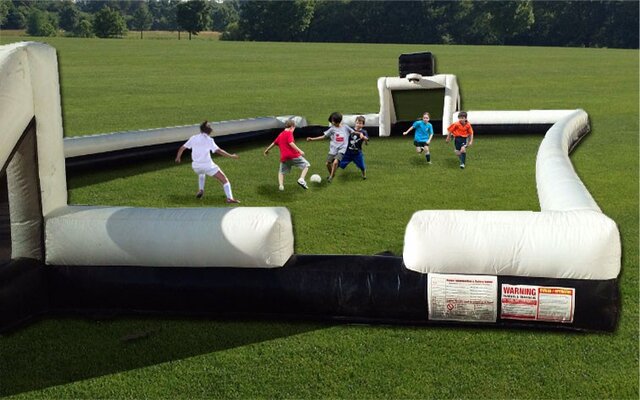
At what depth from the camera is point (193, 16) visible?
112 m

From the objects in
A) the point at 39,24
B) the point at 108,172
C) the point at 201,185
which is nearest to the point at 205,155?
the point at 201,185

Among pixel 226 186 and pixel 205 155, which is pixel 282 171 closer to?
pixel 226 186

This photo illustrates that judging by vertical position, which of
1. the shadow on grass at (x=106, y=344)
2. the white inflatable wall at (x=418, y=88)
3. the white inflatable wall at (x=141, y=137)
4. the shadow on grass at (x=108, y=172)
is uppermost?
the white inflatable wall at (x=418, y=88)

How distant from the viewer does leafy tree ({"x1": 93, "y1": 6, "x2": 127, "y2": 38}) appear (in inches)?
4360

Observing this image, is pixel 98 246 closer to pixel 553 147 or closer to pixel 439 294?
pixel 439 294

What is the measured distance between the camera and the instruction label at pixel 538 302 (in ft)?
19.3

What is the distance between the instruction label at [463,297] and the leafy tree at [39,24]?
9945cm

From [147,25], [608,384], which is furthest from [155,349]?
[147,25]

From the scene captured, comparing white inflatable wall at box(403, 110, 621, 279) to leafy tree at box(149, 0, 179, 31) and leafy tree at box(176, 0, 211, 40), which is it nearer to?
leafy tree at box(176, 0, 211, 40)

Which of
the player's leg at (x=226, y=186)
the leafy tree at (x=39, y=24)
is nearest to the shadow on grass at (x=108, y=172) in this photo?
the player's leg at (x=226, y=186)

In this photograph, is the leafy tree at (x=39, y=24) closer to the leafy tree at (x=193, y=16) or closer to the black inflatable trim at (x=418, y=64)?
the leafy tree at (x=193, y=16)

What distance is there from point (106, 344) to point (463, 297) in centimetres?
296

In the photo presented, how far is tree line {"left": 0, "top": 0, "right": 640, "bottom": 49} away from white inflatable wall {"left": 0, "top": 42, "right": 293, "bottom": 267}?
98.0 metres

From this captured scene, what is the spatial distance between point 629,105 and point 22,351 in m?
24.8
